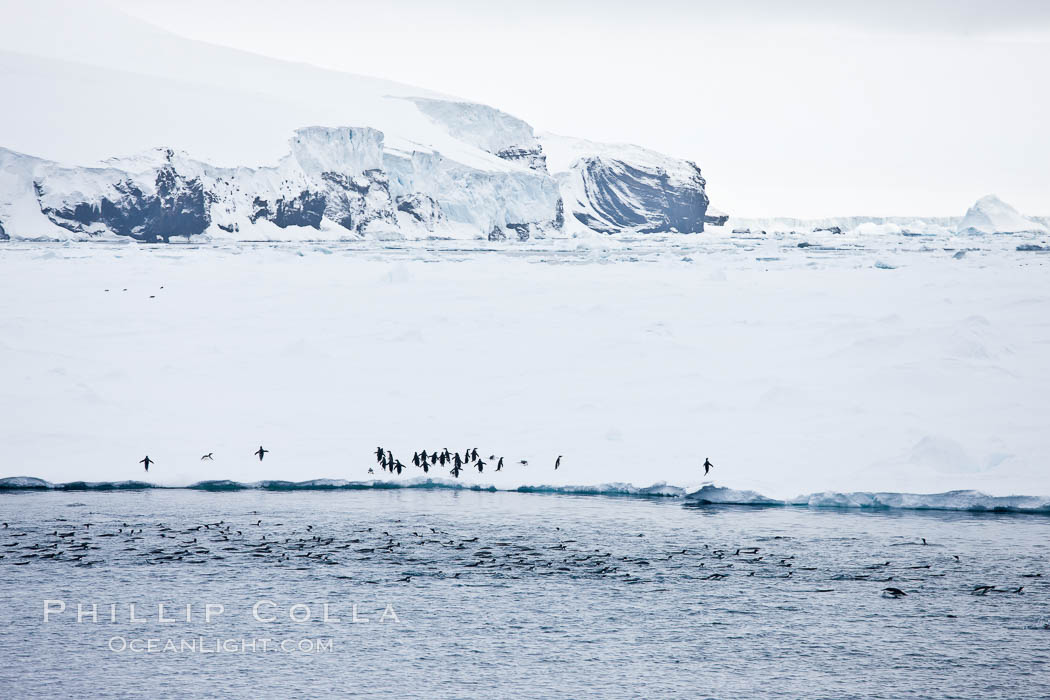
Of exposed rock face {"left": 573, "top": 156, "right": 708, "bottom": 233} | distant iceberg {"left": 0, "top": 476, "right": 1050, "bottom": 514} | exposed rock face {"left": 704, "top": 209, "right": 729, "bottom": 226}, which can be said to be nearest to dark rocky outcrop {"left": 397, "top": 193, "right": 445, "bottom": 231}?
exposed rock face {"left": 573, "top": 156, "right": 708, "bottom": 233}

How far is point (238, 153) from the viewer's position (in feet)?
212

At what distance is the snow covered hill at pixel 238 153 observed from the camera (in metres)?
57.4

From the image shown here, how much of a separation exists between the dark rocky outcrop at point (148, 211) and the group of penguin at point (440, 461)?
46.2 meters

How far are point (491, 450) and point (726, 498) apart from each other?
12.4 ft

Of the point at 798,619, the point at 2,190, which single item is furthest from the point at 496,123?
the point at 798,619

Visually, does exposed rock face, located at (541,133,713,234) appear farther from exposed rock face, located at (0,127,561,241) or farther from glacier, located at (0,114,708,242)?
exposed rock face, located at (0,127,561,241)

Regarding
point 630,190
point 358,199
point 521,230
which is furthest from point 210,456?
point 630,190

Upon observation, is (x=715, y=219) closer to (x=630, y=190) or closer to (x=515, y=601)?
→ (x=630, y=190)

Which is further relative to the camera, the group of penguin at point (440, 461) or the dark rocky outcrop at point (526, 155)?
the dark rocky outcrop at point (526, 155)

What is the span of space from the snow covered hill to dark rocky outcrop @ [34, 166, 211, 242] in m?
0.08

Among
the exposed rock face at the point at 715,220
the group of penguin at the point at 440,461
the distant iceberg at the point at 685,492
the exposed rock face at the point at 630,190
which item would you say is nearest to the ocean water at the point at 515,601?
the distant iceberg at the point at 685,492

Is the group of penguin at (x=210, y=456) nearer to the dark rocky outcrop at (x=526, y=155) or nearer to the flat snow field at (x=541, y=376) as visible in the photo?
the flat snow field at (x=541, y=376)

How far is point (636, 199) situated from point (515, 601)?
11413 cm

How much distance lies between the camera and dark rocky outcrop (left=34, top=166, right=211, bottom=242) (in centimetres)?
5669
